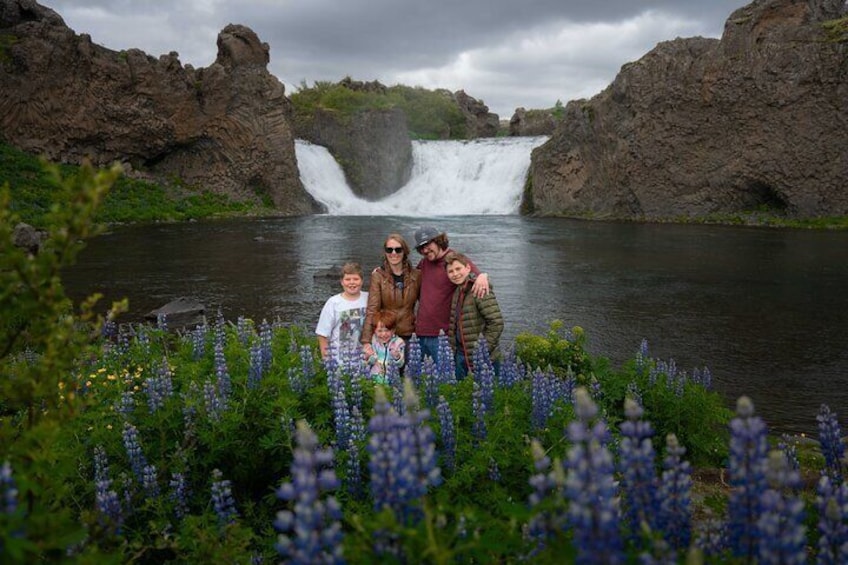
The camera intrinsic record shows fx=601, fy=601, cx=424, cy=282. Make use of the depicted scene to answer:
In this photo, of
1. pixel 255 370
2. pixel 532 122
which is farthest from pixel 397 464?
pixel 532 122

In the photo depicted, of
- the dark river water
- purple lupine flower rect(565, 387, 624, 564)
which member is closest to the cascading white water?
the dark river water

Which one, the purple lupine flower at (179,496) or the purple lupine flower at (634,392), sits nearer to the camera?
the purple lupine flower at (179,496)

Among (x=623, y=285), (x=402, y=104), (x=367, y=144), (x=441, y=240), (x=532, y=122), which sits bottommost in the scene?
(x=623, y=285)

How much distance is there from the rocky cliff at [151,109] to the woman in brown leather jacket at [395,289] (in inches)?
1580

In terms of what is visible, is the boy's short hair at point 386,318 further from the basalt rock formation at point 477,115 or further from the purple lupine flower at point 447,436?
the basalt rock formation at point 477,115

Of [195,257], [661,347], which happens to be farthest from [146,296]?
[661,347]

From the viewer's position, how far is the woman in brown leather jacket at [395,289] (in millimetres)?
6816

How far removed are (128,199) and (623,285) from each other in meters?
34.0

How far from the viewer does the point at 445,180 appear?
50.3 meters

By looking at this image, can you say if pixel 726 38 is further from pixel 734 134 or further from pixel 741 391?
pixel 741 391

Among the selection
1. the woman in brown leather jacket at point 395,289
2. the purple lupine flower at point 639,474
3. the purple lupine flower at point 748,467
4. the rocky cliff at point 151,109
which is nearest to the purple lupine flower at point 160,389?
the woman in brown leather jacket at point 395,289

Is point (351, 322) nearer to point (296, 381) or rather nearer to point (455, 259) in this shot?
point (455, 259)

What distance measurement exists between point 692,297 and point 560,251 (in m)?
9.39

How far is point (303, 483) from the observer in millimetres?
1966
